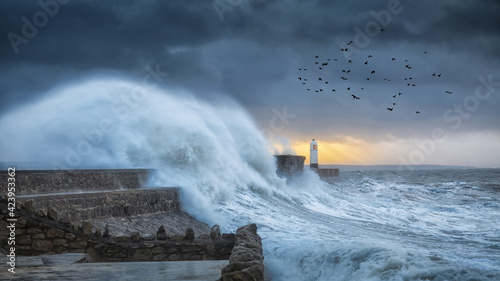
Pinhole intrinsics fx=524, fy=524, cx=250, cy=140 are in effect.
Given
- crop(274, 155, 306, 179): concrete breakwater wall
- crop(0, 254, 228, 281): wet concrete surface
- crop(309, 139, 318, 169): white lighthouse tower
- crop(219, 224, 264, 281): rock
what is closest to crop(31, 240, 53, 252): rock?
crop(0, 254, 228, 281): wet concrete surface

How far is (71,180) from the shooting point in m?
11.1

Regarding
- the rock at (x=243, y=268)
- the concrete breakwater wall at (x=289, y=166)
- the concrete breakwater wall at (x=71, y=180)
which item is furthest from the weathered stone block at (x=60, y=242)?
the concrete breakwater wall at (x=289, y=166)

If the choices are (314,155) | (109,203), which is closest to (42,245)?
(109,203)

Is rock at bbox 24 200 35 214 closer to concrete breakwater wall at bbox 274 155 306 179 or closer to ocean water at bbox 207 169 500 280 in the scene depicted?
ocean water at bbox 207 169 500 280

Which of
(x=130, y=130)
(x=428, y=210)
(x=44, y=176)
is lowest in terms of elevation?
(x=428, y=210)

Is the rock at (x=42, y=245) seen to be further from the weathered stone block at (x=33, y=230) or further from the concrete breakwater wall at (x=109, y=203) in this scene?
the concrete breakwater wall at (x=109, y=203)

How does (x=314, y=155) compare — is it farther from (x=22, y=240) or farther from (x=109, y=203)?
(x=22, y=240)

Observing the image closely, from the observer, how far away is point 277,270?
27.5 feet

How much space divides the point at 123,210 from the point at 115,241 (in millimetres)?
3439

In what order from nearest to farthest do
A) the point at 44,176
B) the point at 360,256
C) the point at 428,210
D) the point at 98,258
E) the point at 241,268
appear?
the point at 241,268 < the point at 98,258 < the point at 360,256 < the point at 44,176 < the point at 428,210

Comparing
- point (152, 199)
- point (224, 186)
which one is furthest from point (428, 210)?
point (152, 199)

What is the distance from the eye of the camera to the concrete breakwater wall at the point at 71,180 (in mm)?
9984

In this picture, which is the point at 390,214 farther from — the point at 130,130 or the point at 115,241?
the point at 115,241

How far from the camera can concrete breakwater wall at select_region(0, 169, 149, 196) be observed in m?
9.98
